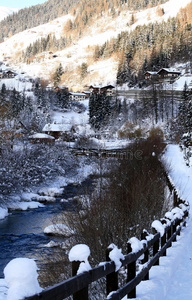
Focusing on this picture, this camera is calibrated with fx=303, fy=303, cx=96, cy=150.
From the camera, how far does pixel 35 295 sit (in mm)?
1847

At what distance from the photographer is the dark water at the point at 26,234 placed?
12.4 m

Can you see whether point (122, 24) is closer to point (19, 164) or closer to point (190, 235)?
point (19, 164)

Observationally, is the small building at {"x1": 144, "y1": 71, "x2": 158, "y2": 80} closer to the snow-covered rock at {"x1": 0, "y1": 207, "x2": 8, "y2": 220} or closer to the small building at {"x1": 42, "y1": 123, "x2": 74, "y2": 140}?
the small building at {"x1": 42, "y1": 123, "x2": 74, "y2": 140}

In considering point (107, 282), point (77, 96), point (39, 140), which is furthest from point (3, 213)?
point (77, 96)

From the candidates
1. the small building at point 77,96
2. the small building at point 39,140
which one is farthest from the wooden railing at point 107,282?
the small building at point 77,96

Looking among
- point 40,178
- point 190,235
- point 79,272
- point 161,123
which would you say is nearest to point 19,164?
point 40,178

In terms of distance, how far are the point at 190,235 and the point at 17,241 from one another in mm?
8119

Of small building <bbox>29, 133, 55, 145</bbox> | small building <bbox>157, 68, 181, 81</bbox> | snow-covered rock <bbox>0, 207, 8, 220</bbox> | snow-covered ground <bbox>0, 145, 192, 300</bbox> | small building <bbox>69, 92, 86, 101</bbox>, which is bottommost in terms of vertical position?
snow-covered rock <bbox>0, 207, 8, 220</bbox>

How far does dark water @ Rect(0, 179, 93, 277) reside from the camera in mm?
12391

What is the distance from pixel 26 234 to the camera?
590 inches

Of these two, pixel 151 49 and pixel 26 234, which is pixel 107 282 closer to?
pixel 26 234

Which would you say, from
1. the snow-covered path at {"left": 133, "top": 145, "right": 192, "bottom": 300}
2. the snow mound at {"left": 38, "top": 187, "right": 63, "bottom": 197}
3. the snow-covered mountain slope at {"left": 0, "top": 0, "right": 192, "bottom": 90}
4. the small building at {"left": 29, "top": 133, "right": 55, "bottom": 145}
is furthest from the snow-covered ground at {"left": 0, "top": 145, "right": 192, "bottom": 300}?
the snow-covered mountain slope at {"left": 0, "top": 0, "right": 192, "bottom": 90}

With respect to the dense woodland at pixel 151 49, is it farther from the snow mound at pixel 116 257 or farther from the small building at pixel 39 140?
the snow mound at pixel 116 257

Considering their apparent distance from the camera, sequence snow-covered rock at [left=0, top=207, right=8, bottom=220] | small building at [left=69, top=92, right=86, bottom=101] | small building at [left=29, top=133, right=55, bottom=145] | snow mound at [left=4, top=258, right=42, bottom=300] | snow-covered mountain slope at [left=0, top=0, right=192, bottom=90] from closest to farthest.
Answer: snow mound at [left=4, top=258, right=42, bottom=300], snow-covered rock at [left=0, top=207, right=8, bottom=220], small building at [left=29, top=133, right=55, bottom=145], small building at [left=69, top=92, right=86, bottom=101], snow-covered mountain slope at [left=0, top=0, right=192, bottom=90]
